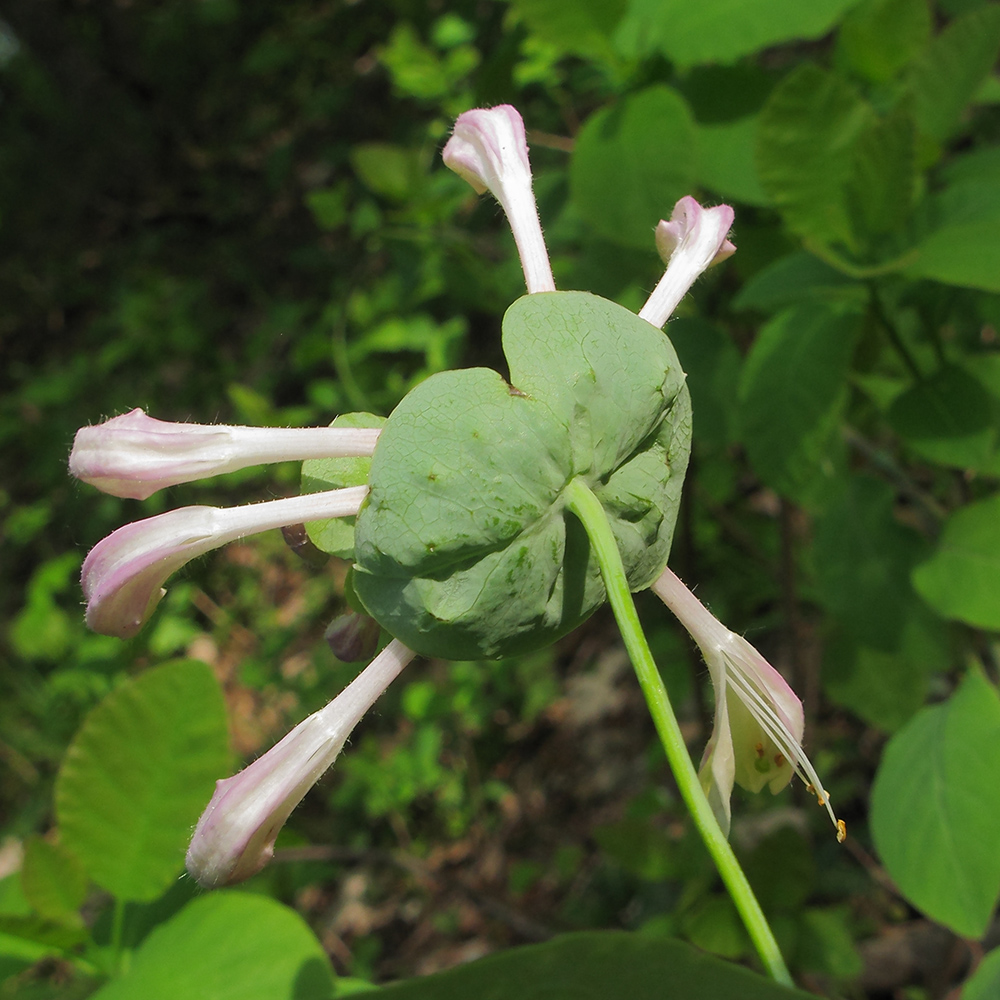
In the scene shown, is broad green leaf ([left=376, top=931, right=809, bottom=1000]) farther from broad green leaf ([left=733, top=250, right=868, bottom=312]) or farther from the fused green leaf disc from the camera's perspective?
broad green leaf ([left=733, top=250, right=868, bottom=312])

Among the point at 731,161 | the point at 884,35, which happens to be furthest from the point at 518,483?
the point at 884,35

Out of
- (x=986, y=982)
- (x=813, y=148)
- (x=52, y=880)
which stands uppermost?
(x=813, y=148)

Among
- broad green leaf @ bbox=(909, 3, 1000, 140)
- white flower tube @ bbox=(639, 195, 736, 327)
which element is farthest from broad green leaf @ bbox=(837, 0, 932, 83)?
white flower tube @ bbox=(639, 195, 736, 327)

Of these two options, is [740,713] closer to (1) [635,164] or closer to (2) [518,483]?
(2) [518,483]

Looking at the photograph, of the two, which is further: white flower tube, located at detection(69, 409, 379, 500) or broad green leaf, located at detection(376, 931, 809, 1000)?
white flower tube, located at detection(69, 409, 379, 500)

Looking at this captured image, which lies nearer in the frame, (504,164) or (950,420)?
(504,164)

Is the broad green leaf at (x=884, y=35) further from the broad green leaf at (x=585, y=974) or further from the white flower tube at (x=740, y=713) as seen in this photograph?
the broad green leaf at (x=585, y=974)
